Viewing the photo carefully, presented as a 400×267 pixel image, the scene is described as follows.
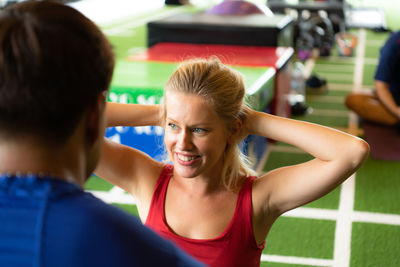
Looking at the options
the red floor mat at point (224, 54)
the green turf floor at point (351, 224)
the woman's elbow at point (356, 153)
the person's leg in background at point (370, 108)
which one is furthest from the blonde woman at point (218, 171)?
the person's leg in background at point (370, 108)

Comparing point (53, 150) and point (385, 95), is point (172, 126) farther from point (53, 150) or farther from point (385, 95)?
point (385, 95)

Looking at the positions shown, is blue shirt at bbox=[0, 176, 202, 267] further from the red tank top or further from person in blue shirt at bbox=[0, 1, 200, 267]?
the red tank top

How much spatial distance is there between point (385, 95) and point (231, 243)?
10.9 ft

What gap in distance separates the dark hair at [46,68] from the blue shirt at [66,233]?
85 millimetres

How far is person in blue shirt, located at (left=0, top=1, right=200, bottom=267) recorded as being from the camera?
0.72m

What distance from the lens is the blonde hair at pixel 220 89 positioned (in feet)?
5.51

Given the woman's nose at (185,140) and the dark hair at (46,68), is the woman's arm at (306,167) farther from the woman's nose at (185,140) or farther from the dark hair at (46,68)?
the dark hair at (46,68)

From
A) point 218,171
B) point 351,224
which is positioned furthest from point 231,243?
point 351,224

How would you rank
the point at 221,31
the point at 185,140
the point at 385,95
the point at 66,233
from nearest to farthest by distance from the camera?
the point at 66,233 < the point at 185,140 < the point at 385,95 < the point at 221,31

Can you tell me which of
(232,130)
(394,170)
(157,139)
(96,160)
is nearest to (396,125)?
→ (394,170)

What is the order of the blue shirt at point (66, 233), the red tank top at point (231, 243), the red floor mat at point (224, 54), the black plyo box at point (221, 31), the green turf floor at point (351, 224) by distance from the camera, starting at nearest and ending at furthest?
the blue shirt at point (66, 233), the red tank top at point (231, 243), the green turf floor at point (351, 224), the red floor mat at point (224, 54), the black plyo box at point (221, 31)

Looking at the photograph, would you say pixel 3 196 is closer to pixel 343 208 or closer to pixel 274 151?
pixel 343 208

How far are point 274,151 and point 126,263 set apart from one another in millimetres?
3648

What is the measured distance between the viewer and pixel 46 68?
74cm
